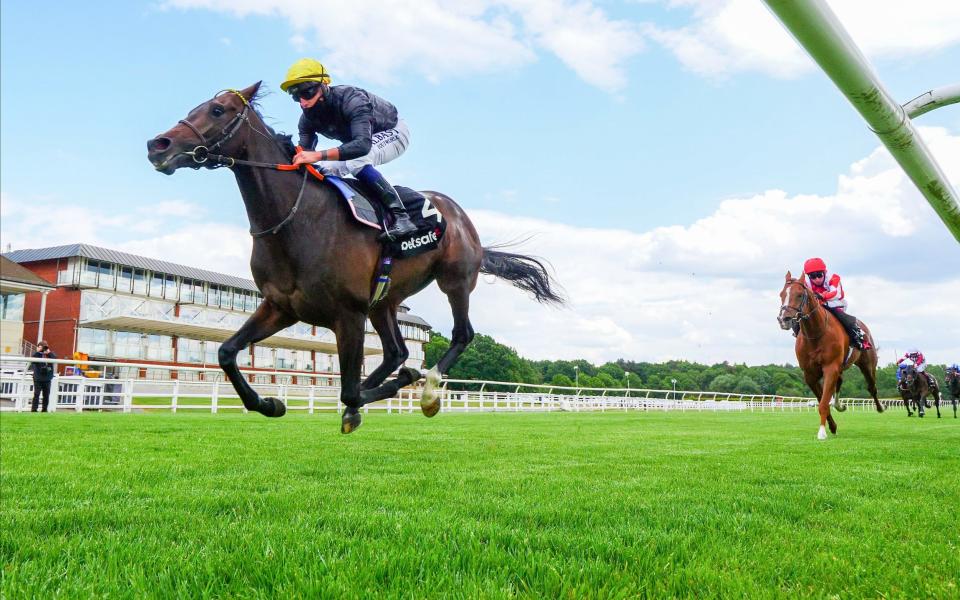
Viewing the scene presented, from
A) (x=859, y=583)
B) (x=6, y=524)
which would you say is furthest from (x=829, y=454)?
(x=6, y=524)

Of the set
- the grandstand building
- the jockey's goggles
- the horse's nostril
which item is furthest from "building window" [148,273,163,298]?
the jockey's goggles

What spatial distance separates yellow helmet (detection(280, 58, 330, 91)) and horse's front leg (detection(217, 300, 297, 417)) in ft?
4.26

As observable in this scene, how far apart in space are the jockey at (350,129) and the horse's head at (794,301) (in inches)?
337

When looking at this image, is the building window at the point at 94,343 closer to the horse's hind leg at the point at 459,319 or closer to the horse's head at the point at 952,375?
the horse's hind leg at the point at 459,319

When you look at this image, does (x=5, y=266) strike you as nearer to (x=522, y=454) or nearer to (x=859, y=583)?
(x=522, y=454)

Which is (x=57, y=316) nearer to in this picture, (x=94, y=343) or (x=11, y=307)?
(x=94, y=343)

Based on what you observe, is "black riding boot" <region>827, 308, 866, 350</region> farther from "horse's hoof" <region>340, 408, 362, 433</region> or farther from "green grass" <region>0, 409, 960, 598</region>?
"horse's hoof" <region>340, 408, 362, 433</region>

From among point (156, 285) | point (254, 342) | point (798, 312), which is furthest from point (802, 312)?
point (156, 285)

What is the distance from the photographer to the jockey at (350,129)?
10.2ft

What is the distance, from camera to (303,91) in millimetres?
3129

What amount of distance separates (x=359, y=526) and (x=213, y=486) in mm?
2044

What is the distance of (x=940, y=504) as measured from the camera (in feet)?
15.7

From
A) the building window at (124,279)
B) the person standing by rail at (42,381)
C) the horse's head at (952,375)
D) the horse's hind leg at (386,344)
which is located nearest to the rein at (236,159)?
the horse's hind leg at (386,344)

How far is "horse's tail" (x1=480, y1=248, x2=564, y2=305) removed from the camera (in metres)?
5.14
